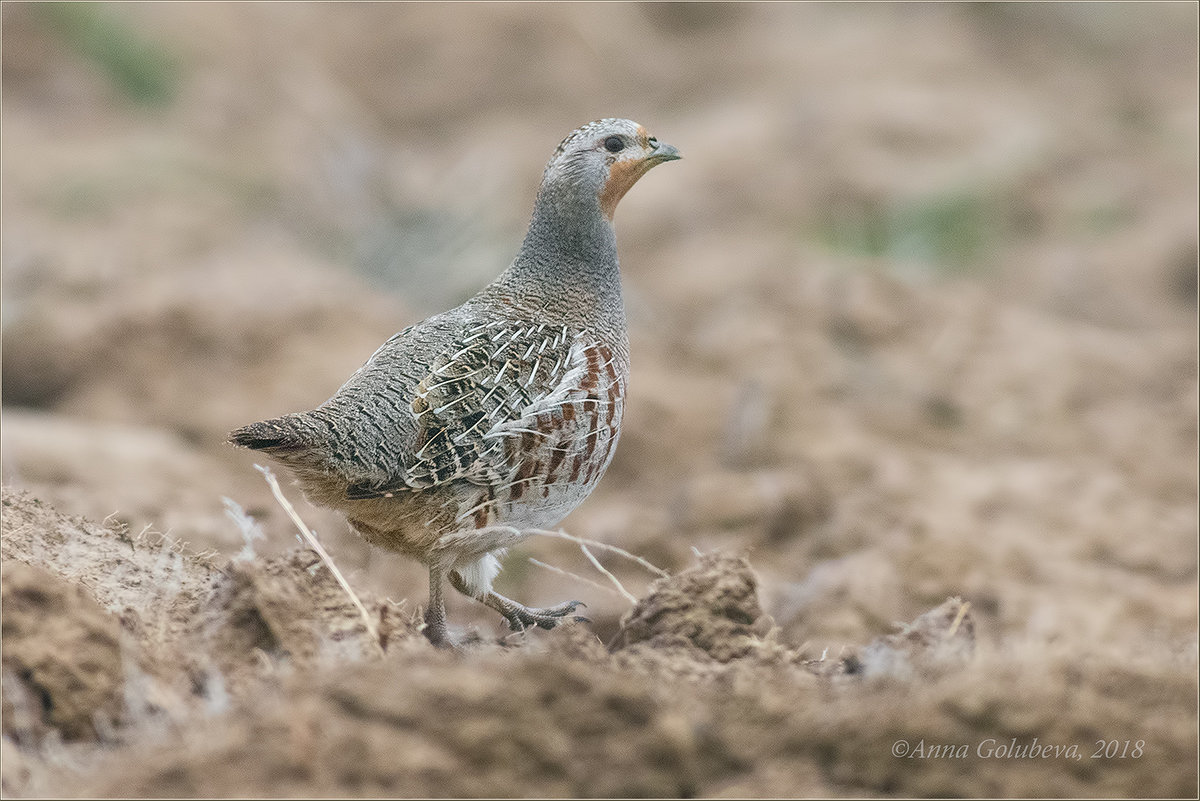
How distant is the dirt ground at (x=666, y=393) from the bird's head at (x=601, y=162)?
1.43m

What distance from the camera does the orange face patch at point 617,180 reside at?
15.2 feet

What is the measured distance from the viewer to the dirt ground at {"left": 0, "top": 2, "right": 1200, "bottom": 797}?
261 centimetres

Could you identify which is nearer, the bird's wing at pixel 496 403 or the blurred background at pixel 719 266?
the bird's wing at pixel 496 403

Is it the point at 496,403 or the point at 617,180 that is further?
the point at 617,180

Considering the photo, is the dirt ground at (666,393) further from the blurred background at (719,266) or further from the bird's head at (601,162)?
the bird's head at (601,162)

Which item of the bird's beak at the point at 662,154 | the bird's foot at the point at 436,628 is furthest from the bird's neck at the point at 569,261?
the bird's foot at the point at 436,628

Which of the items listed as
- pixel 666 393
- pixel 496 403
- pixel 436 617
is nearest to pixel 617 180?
pixel 496 403

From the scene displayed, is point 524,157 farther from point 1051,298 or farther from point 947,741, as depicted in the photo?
point 947,741

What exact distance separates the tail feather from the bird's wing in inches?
13.5

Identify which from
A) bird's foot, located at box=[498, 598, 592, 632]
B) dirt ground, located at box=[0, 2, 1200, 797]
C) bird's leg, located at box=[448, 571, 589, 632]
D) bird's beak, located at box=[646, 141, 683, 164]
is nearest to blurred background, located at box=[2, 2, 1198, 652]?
dirt ground, located at box=[0, 2, 1200, 797]

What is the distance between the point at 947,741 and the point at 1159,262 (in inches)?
416

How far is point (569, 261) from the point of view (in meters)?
4.55

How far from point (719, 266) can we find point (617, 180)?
7.51 m

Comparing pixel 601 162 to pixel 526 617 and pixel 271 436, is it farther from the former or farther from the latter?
pixel 271 436
